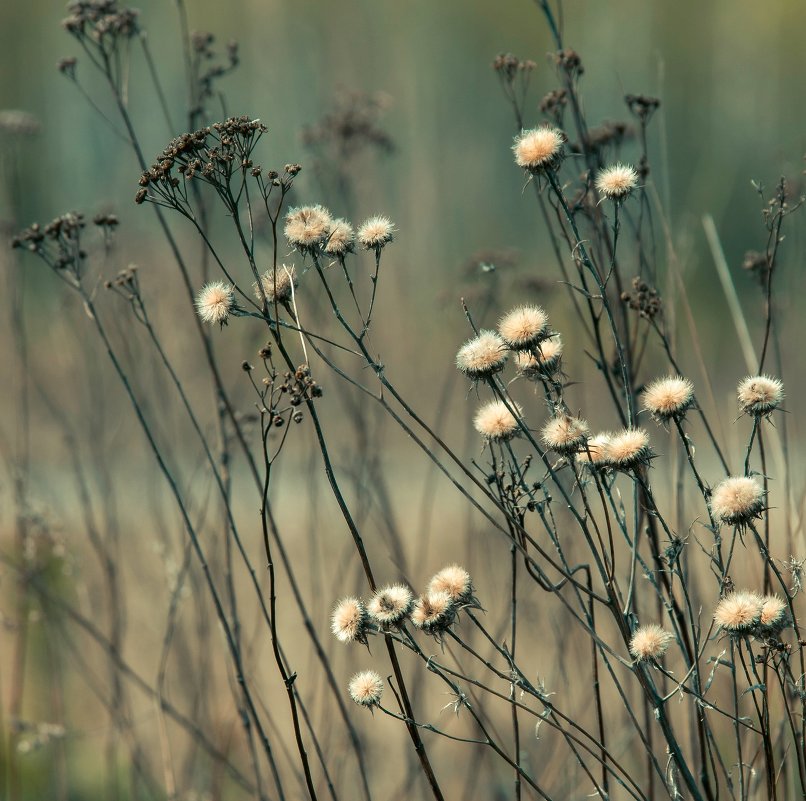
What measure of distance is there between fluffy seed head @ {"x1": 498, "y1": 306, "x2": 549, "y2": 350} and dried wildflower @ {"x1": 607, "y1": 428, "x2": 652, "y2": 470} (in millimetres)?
212

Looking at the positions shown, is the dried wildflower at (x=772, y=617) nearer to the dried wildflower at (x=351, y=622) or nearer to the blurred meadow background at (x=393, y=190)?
the dried wildflower at (x=351, y=622)

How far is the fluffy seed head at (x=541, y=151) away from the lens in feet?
5.17

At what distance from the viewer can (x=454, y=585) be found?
5.24 ft

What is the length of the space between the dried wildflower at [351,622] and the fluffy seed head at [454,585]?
0.39ft

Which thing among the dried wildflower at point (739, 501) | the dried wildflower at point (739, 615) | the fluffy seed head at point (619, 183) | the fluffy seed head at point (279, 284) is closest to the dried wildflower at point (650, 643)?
the dried wildflower at point (739, 615)

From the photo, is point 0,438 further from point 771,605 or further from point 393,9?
point 393,9

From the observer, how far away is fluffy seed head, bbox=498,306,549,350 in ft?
5.09

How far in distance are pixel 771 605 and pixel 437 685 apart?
4390 mm

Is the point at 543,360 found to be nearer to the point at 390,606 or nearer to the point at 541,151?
the point at 541,151

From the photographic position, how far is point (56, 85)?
18.2 metres

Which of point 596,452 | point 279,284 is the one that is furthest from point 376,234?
point 596,452

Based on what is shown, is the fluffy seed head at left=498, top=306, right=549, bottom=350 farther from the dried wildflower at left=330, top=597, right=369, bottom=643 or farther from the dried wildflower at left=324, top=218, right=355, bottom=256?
the dried wildflower at left=330, top=597, right=369, bottom=643

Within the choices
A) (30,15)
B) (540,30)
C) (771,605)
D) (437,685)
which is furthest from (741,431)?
(30,15)

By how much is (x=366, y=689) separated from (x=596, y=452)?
1.78 ft
